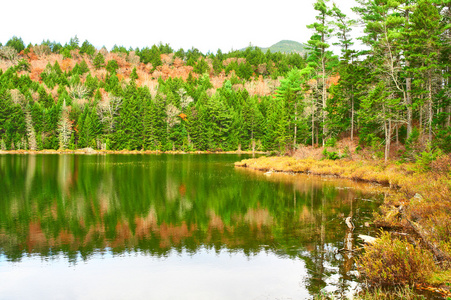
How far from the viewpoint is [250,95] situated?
102 m

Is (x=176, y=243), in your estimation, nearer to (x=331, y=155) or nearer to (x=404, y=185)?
(x=404, y=185)

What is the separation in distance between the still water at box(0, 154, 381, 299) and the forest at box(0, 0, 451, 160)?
12175 mm

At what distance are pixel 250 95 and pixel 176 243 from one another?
93167mm

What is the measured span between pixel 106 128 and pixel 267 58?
79244 mm

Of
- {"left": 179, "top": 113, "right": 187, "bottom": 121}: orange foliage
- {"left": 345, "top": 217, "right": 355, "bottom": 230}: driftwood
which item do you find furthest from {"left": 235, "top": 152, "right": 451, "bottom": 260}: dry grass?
{"left": 179, "top": 113, "right": 187, "bottom": 121}: orange foliage

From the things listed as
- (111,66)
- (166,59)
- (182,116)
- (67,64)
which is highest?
(166,59)

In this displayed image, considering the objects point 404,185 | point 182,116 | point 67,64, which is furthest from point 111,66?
point 404,185

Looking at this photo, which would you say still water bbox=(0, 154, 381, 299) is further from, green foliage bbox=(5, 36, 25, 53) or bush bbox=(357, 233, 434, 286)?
green foliage bbox=(5, 36, 25, 53)

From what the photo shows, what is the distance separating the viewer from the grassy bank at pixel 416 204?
7.80 metres

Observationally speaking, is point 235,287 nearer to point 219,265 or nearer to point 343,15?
point 219,265

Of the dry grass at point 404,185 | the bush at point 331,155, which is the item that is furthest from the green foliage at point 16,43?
the bush at point 331,155

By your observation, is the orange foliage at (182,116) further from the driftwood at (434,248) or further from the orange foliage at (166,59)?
the driftwood at (434,248)

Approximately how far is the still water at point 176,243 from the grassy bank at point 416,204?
120 cm

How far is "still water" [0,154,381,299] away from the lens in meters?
8.49
